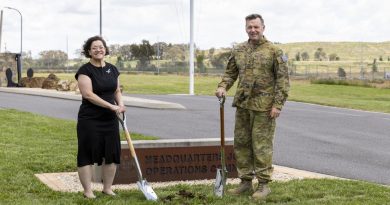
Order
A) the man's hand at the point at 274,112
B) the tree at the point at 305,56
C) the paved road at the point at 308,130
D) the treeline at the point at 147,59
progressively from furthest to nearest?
the tree at the point at 305,56
the treeline at the point at 147,59
the paved road at the point at 308,130
the man's hand at the point at 274,112

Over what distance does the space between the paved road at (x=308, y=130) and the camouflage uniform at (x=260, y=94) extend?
2830mm

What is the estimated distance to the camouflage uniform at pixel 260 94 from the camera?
704 centimetres

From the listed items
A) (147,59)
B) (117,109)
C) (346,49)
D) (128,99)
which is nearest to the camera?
(117,109)

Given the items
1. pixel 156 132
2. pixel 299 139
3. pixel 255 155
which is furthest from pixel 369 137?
pixel 255 155

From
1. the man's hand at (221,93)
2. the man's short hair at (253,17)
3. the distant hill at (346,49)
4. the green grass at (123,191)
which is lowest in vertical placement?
the green grass at (123,191)

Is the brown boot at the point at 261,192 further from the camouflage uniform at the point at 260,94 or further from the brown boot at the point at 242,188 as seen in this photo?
the brown boot at the point at 242,188

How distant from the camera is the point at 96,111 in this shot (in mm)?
6961

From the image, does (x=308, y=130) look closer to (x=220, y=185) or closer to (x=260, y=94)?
(x=220, y=185)

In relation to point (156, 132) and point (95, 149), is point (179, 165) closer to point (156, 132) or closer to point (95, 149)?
point (95, 149)

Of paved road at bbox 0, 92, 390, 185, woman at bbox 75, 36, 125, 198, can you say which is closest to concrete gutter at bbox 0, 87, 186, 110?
paved road at bbox 0, 92, 390, 185

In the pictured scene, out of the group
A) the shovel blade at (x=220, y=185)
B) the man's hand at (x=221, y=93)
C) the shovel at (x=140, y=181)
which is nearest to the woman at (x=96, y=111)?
the shovel at (x=140, y=181)

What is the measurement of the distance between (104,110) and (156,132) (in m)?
8.20

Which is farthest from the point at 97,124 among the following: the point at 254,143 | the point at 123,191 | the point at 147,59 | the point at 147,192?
the point at 147,59

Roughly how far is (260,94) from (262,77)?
17 centimetres
